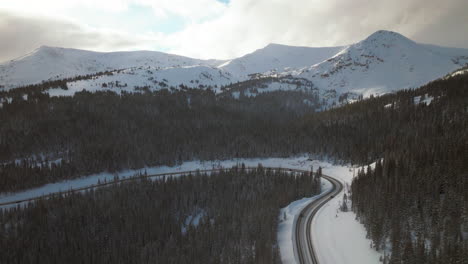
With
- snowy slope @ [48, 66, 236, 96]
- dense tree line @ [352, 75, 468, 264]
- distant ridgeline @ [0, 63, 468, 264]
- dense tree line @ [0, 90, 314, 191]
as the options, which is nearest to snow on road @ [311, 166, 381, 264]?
dense tree line @ [352, 75, 468, 264]

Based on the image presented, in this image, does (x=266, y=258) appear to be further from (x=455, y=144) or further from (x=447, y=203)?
(x=455, y=144)

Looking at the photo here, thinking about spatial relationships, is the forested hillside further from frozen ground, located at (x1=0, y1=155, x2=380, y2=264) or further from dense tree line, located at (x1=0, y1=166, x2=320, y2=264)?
dense tree line, located at (x1=0, y1=166, x2=320, y2=264)

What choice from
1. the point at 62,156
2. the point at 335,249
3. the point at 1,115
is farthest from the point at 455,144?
the point at 1,115

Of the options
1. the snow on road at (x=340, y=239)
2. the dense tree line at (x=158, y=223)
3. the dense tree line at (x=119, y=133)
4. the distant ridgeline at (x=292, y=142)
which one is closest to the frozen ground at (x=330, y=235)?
the snow on road at (x=340, y=239)

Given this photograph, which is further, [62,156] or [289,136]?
[289,136]

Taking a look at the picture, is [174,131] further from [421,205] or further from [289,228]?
[421,205]

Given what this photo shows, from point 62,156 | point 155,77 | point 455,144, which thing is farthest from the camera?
point 155,77

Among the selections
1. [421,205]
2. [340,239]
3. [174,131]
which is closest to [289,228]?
[340,239]
